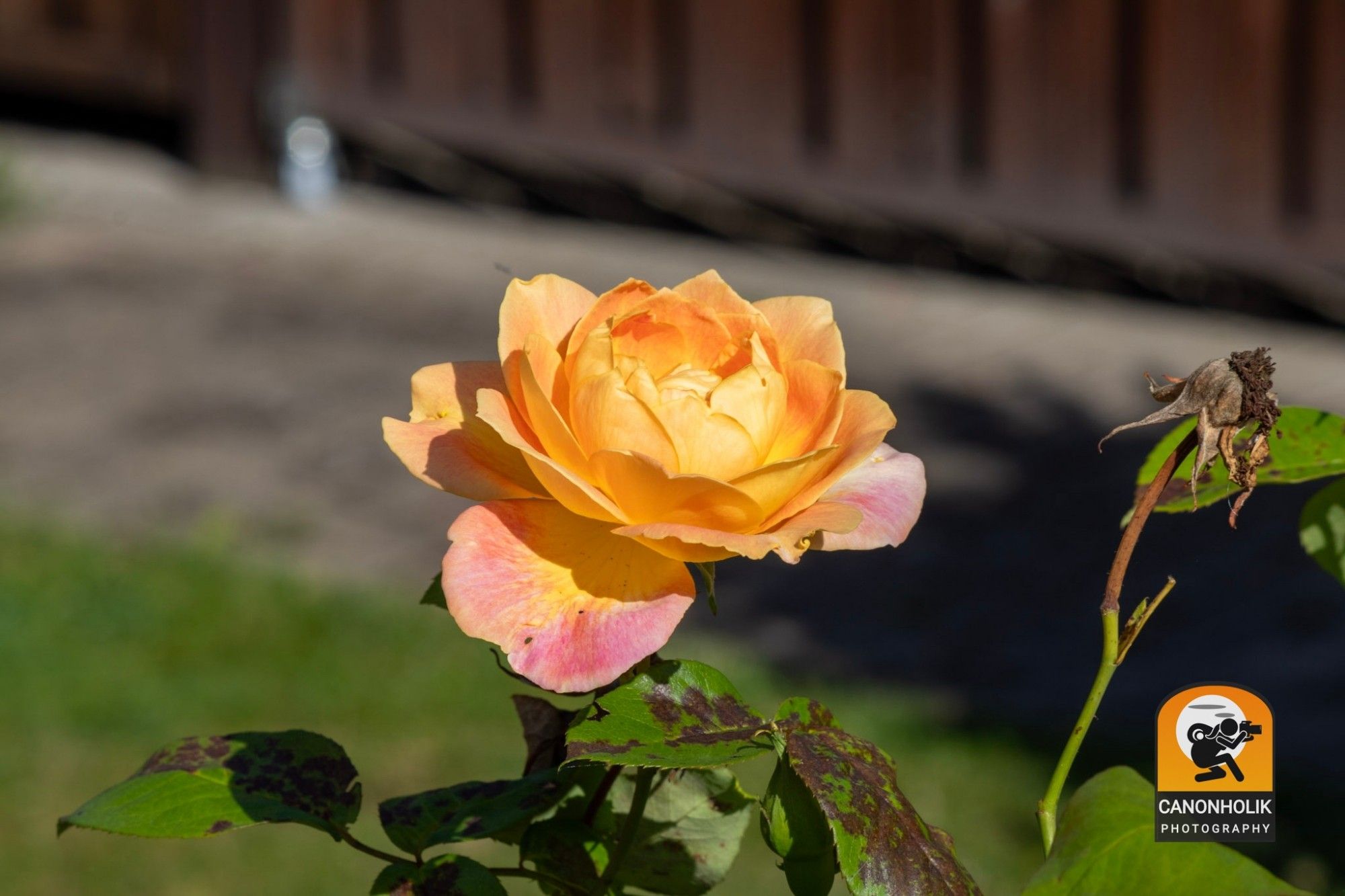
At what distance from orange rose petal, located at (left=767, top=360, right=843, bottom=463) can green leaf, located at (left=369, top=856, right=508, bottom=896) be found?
0.70ft

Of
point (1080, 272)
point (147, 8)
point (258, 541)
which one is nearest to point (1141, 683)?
point (258, 541)

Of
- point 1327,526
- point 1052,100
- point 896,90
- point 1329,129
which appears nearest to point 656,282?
point 896,90

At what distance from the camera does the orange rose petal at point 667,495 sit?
1.86ft

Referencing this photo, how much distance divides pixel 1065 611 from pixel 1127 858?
320cm

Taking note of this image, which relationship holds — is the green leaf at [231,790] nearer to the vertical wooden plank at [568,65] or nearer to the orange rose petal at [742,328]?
the orange rose petal at [742,328]

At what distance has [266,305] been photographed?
5.52 metres

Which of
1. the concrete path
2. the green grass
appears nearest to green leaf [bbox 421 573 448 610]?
the green grass

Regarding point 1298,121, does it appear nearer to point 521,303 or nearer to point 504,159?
point 504,159

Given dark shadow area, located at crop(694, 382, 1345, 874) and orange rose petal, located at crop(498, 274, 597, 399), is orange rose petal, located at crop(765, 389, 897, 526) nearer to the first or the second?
orange rose petal, located at crop(498, 274, 597, 399)

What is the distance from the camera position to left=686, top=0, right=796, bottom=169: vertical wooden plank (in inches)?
220

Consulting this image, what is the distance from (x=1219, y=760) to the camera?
66cm

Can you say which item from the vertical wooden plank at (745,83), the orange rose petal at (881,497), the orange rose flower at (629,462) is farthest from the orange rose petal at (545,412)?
the vertical wooden plank at (745,83)

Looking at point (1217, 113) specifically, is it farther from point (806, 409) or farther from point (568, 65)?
point (806, 409)

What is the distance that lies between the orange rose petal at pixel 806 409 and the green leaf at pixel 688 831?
6.8 inches
